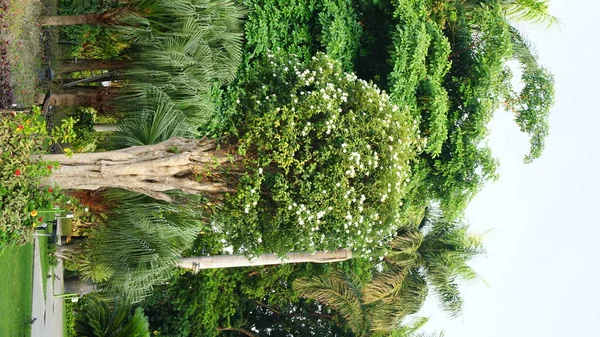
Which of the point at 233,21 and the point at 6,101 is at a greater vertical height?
the point at 233,21

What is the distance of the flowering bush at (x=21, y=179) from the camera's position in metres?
10.7

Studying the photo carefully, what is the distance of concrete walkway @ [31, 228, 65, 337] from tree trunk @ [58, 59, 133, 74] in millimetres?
3988

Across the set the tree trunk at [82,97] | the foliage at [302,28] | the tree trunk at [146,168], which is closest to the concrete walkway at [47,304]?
the tree trunk at [82,97]

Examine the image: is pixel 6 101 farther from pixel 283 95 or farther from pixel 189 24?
pixel 283 95

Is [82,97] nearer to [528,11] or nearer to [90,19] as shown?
[90,19]

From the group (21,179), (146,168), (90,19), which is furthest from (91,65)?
(21,179)

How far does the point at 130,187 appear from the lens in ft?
40.7

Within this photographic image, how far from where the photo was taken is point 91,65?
54.5ft

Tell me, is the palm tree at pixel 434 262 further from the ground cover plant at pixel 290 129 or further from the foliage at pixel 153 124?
the foliage at pixel 153 124

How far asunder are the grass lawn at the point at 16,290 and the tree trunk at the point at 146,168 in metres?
1.97

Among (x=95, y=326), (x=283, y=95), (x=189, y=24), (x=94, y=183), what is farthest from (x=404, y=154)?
(x=95, y=326)

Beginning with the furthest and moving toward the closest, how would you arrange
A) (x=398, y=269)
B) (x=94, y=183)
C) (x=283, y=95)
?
(x=398, y=269)
(x=283, y=95)
(x=94, y=183)

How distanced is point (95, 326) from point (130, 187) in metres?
4.33

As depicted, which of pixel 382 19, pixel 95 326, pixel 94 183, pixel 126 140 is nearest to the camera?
pixel 94 183
